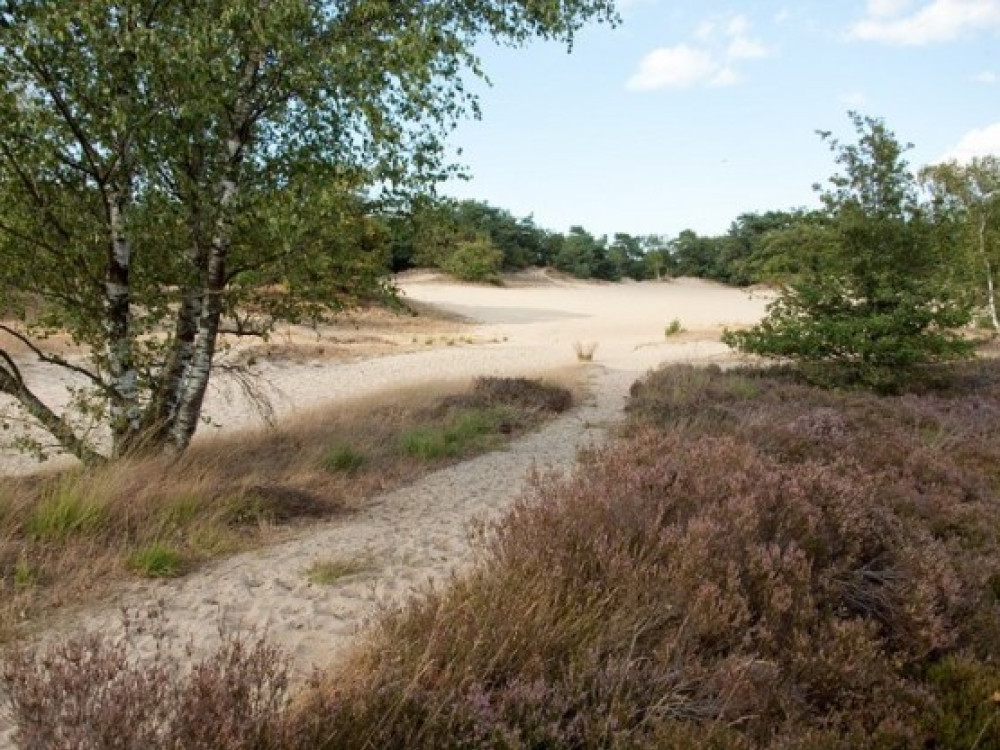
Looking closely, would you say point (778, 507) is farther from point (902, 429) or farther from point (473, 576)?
point (902, 429)

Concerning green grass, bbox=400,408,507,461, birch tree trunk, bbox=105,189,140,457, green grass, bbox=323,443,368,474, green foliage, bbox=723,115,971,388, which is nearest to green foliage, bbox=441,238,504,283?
green foliage, bbox=723,115,971,388

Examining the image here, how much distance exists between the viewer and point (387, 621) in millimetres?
3793

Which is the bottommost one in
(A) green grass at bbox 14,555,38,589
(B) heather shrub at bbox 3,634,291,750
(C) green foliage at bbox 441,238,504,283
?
(A) green grass at bbox 14,555,38,589

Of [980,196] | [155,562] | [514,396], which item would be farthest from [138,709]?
[980,196]

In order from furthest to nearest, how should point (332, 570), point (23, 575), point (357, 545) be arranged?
point (357, 545) < point (332, 570) < point (23, 575)

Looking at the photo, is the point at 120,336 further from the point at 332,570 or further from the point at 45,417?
the point at 332,570

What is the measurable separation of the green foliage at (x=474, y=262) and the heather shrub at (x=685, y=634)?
52.3 meters

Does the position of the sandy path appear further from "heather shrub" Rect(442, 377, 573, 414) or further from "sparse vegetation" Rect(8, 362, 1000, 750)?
"sparse vegetation" Rect(8, 362, 1000, 750)

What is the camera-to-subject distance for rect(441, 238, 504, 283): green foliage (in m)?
57.6

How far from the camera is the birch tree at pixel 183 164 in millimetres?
6562

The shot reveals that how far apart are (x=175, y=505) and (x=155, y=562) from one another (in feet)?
3.64

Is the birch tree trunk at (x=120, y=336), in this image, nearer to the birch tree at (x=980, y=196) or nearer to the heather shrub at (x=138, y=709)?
the heather shrub at (x=138, y=709)

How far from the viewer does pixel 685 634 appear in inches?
153

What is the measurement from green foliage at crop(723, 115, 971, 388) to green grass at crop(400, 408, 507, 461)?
19.0 ft
